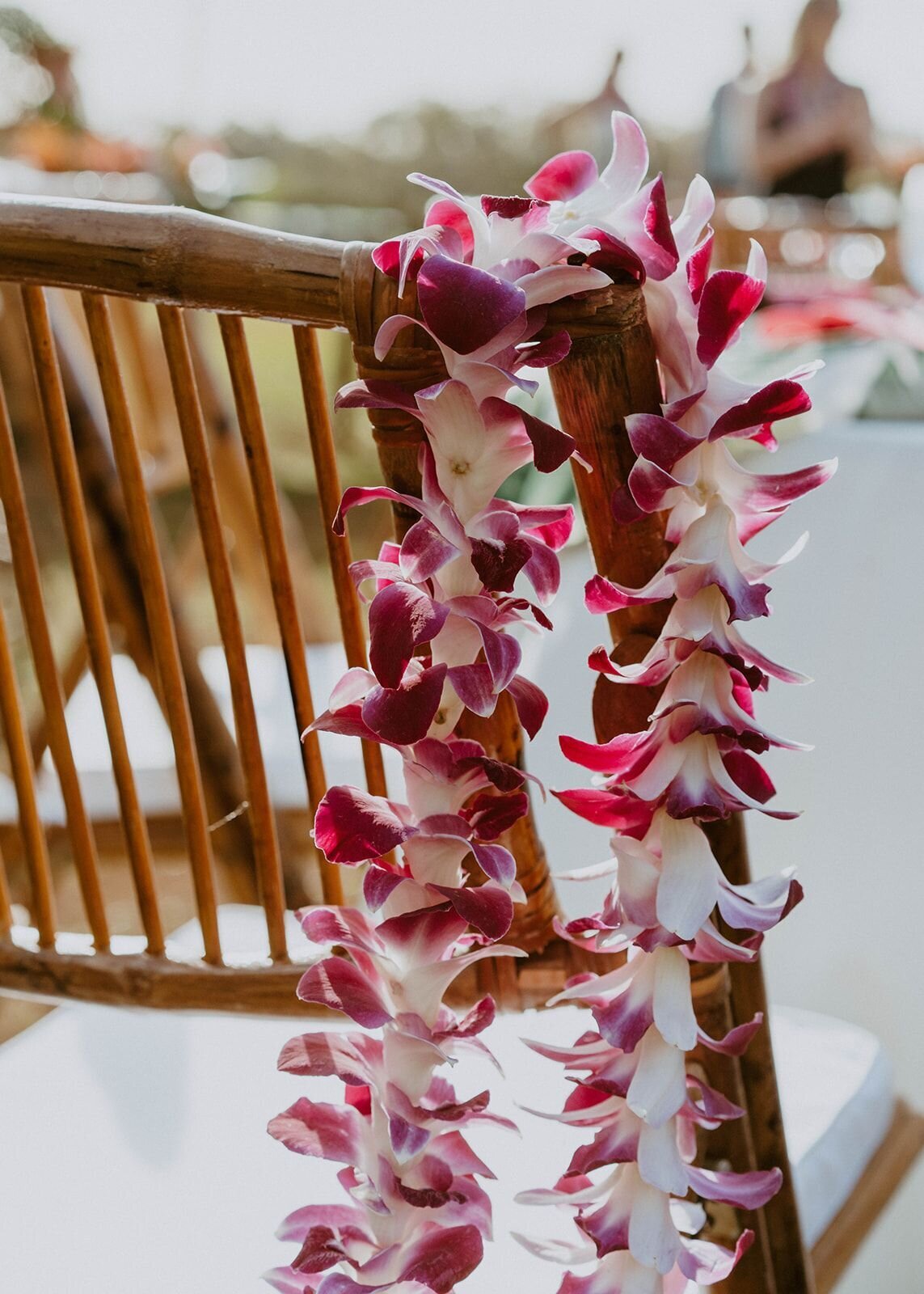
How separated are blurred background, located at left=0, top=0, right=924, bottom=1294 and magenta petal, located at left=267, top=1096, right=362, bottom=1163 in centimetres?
48

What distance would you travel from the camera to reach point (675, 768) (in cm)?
33

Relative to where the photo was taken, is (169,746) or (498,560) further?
(169,746)

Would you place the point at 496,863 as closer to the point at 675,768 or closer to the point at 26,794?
the point at 675,768

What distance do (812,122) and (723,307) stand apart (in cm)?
392

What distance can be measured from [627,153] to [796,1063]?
22.4 inches

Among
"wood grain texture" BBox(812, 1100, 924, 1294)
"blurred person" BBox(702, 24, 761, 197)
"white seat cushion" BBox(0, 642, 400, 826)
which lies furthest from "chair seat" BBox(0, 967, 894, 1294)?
"blurred person" BBox(702, 24, 761, 197)

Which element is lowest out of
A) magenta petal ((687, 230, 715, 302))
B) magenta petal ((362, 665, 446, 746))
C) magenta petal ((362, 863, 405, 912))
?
magenta petal ((362, 863, 405, 912))

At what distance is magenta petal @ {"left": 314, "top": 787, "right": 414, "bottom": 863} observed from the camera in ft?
1.05

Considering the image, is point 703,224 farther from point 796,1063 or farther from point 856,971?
point 856,971

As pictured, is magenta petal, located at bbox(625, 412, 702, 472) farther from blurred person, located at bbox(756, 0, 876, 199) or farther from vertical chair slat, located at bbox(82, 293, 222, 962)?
blurred person, located at bbox(756, 0, 876, 199)

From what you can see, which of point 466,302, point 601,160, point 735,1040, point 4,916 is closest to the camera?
point 466,302

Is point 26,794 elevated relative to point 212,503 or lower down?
lower down

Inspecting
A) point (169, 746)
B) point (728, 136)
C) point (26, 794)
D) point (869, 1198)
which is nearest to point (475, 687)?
point (26, 794)

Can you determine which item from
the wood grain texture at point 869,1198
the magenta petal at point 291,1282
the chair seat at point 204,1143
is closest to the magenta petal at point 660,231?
the magenta petal at point 291,1282
